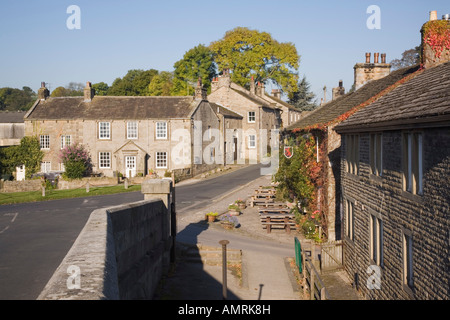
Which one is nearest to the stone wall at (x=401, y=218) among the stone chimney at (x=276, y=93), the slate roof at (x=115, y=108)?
the slate roof at (x=115, y=108)

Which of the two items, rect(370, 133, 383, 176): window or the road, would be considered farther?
rect(370, 133, 383, 176): window

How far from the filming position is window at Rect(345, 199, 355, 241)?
15.6 m

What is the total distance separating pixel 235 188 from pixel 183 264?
19.4 meters

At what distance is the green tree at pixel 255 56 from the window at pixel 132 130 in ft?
85.1

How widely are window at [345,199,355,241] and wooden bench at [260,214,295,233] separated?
237 inches

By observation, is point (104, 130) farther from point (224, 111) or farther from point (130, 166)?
point (224, 111)

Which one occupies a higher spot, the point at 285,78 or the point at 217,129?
the point at 285,78

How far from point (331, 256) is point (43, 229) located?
1202 cm

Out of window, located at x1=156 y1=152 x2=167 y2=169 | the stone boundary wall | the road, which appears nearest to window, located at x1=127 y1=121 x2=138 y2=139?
window, located at x1=156 y1=152 x2=167 y2=169

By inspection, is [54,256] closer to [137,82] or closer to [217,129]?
[217,129]

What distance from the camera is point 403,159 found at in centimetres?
1026

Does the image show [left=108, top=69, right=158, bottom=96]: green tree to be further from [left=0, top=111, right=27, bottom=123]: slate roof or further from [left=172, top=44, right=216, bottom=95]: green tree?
[left=0, top=111, right=27, bottom=123]: slate roof

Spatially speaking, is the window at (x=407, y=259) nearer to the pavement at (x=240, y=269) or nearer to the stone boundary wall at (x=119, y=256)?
the pavement at (x=240, y=269)
